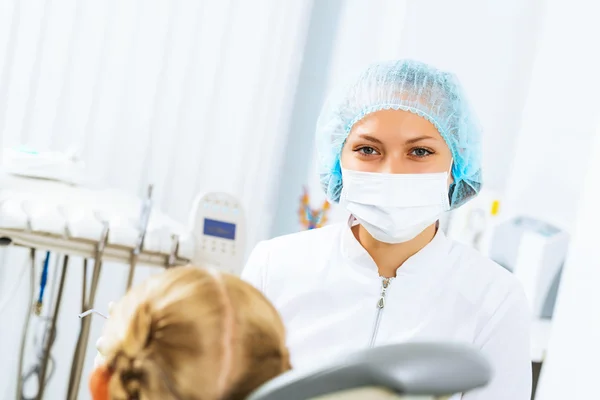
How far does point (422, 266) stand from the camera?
4.34 ft

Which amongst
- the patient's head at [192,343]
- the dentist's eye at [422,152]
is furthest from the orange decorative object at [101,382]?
the dentist's eye at [422,152]

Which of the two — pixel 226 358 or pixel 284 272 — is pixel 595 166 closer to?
pixel 284 272

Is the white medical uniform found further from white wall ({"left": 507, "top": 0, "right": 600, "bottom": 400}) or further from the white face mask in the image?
white wall ({"left": 507, "top": 0, "right": 600, "bottom": 400})

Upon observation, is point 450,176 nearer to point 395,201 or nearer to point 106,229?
point 395,201

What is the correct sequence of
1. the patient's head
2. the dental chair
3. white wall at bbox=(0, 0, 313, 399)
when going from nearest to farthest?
1. the dental chair
2. the patient's head
3. white wall at bbox=(0, 0, 313, 399)

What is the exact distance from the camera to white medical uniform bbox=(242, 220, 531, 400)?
49.1 inches

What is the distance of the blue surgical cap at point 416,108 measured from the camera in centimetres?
132

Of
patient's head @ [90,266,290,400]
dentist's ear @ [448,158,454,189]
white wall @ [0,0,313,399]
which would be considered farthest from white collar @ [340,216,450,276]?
white wall @ [0,0,313,399]

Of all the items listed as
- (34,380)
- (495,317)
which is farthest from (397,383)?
(34,380)

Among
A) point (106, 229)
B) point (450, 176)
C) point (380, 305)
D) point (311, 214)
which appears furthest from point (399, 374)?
point (311, 214)

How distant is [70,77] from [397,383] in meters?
2.23

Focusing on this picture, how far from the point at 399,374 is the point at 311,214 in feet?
7.21

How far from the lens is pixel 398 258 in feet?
4.45

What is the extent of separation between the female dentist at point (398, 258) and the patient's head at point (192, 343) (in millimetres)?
601
